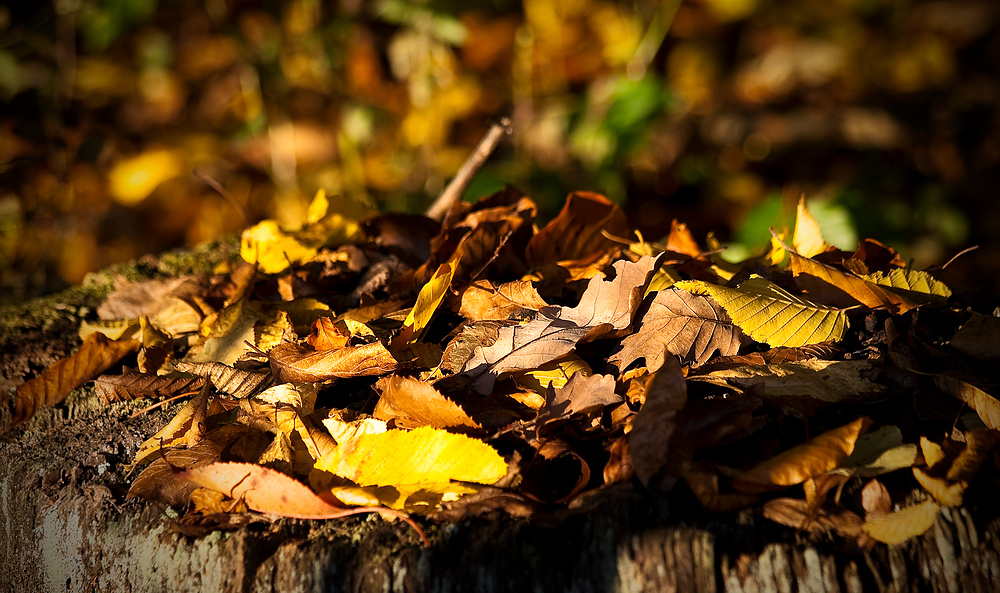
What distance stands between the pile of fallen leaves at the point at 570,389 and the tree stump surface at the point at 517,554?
1.0 inches

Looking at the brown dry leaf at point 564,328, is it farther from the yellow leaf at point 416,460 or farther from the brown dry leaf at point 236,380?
the brown dry leaf at point 236,380

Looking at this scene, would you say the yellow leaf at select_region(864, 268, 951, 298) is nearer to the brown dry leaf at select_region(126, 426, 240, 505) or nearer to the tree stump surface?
the tree stump surface

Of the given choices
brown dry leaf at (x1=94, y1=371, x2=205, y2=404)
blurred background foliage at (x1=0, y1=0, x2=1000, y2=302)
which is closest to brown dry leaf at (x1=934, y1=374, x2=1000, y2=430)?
brown dry leaf at (x1=94, y1=371, x2=205, y2=404)

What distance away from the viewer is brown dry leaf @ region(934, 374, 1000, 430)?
0.78 metres

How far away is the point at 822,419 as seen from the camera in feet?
2.64

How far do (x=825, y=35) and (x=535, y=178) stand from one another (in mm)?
2281

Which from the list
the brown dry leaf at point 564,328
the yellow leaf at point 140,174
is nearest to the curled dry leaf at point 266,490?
the brown dry leaf at point 564,328

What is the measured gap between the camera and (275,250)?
1.41 metres

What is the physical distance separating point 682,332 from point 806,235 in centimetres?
53

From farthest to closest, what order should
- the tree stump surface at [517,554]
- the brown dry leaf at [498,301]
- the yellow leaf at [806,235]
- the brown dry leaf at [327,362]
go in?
the yellow leaf at [806,235] < the brown dry leaf at [498,301] < the brown dry leaf at [327,362] < the tree stump surface at [517,554]

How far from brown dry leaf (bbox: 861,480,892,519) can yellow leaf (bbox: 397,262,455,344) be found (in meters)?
0.60

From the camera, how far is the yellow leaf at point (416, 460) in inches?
28.9

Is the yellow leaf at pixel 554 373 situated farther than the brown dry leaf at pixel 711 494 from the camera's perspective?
Yes

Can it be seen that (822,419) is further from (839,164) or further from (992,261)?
(992,261)
